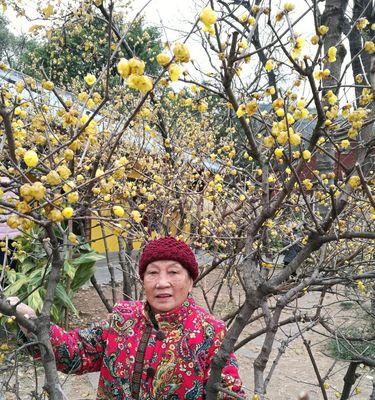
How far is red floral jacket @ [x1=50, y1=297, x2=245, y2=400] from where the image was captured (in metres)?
1.78

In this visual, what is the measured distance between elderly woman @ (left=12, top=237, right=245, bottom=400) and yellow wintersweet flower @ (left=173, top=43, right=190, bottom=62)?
102 centimetres

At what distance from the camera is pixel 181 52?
1066mm

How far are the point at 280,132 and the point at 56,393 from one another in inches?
45.8

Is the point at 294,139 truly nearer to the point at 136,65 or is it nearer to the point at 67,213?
the point at 136,65

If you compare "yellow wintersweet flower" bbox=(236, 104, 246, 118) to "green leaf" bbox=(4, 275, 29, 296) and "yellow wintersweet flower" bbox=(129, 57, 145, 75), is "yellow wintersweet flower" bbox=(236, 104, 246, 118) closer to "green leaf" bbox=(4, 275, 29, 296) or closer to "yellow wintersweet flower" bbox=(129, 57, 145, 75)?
"yellow wintersweet flower" bbox=(129, 57, 145, 75)

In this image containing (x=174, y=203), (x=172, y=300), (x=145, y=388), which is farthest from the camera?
(x=174, y=203)

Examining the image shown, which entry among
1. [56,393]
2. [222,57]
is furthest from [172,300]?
[222,57]

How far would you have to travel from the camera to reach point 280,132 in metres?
1.49

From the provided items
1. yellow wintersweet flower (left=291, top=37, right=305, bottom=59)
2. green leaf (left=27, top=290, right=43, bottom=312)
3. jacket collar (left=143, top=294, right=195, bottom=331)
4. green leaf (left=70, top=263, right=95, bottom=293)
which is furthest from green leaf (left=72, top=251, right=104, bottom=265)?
yellow wintersweet flower (left=291, top=37, right=305, bottom=59)

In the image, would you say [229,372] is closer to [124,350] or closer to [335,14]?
[124,350]

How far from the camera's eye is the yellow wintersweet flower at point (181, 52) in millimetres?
1064

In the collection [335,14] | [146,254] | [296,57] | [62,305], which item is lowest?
[62,305]

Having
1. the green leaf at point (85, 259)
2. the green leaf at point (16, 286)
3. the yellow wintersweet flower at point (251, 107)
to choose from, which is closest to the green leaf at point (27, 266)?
the green leaf at point (16, 286)

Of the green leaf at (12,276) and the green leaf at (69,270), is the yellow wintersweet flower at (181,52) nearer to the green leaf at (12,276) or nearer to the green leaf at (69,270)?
the green leaf at (69,270)
